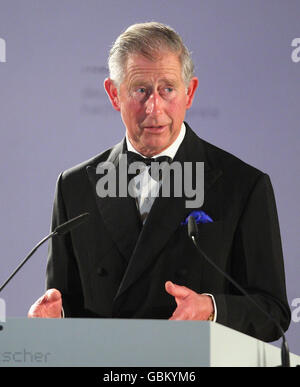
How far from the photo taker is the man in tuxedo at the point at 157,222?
2.51 meters

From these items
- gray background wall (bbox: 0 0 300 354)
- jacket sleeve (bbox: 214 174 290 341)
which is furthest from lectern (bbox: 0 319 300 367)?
gray background wall (bbox: 0 0 300 354)

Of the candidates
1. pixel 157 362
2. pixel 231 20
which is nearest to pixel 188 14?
pixel 231 20

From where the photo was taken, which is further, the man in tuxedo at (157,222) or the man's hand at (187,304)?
the man in tuxedo at (157,222)

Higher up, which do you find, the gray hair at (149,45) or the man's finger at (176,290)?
the gray hair at (149,45)

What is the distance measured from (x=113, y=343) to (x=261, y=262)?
41.8 inches

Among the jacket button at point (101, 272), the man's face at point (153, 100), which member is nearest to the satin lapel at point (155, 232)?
the jacket button at point (101, 272)

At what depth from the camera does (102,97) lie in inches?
130

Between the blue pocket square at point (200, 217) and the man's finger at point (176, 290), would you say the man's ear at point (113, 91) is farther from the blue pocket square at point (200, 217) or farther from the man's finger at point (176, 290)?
the man's finger at point (176, 290)

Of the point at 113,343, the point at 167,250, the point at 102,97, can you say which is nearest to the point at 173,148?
the point at 167,250

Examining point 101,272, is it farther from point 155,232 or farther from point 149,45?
point 149,45

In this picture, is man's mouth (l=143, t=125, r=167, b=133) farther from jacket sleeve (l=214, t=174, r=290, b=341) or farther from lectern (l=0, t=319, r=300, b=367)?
lectern (l=0, t=319, r=300, b=367)

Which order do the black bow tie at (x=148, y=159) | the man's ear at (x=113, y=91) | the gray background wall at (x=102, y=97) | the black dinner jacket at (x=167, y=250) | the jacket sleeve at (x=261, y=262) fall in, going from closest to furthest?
the jacket sleeve at (x=261, y=262) → the black dinner jacket at (x=167, y=250) → the black bow tie at (x=148, y=159) → the man's ear at (x=113, y=91) → the gray background wall at (x=102, y=97)
